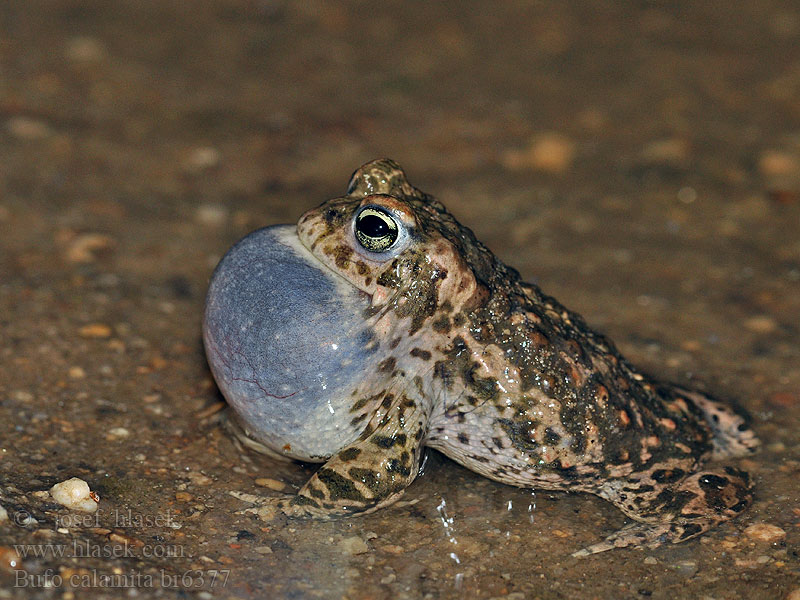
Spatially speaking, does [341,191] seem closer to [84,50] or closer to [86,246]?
[86,246]

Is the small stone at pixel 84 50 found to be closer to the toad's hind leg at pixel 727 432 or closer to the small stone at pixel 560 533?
the toad's hind leg at pixel 727 432

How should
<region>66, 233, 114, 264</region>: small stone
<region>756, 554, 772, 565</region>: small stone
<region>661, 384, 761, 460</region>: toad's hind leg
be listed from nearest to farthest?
<region>756, 554, 772, 565</region>: small stone → <region>661, 384, 761, 460</region>: toad's hind leg → <region>66, 233, 114, 264</region>: small stone

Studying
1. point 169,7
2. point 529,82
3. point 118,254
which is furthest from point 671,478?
point 169,7

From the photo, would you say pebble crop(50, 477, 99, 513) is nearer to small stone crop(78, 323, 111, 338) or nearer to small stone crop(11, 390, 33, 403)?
small stone crop(11, 390, 33, 403)

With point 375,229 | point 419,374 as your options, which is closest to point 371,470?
point 419,374

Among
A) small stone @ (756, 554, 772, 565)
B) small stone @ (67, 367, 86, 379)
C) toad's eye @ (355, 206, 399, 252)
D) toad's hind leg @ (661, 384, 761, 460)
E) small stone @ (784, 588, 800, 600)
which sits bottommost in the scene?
small stone @ (67, 367, 86, 379)

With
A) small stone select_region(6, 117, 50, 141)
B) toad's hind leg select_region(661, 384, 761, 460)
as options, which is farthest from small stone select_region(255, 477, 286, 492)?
small stone select_region(6, 117, 50, 141)

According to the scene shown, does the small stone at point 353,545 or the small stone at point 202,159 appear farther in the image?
the small stone at point 202,159

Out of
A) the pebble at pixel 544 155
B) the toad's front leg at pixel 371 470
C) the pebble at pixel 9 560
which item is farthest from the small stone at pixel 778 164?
the pebble at pixel 9 560
